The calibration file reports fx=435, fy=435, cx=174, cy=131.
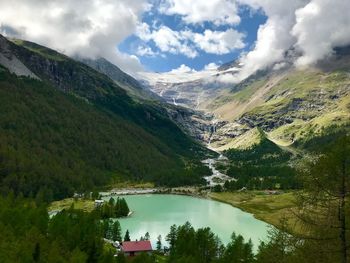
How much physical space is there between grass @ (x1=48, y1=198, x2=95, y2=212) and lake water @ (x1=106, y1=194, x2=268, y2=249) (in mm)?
17542

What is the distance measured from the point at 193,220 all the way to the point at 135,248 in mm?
65134

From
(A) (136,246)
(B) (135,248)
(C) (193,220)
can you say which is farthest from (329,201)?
(C) (193,220)

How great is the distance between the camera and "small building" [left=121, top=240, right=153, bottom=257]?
300 feet

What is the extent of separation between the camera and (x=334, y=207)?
20.3 meters

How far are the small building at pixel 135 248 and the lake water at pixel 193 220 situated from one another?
22.3 metres

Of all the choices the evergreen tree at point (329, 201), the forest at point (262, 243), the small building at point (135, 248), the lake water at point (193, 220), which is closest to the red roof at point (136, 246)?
the small building at point (135, 248)

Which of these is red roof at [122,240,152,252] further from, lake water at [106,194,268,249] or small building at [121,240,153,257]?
lake water at [106,194,268,249]

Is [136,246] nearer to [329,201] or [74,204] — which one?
[329,201]

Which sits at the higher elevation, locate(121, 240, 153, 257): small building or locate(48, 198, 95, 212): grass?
locate(48, 198, 95, 212): grass

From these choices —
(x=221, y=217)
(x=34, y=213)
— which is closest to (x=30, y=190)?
(x=221, y=217)

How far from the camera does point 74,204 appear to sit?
567ft

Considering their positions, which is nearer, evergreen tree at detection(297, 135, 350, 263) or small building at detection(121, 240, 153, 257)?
evergreen tree at detection(297, 135, 350, 263)

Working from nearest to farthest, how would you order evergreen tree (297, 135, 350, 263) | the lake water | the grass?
evergreen tree (297, 135, 350, 263)
the lake water
the grass

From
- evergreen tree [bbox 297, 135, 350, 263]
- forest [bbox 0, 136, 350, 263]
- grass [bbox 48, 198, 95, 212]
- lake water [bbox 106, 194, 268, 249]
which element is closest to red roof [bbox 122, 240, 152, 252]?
forest [bbox 0, 136, 350, 263]
